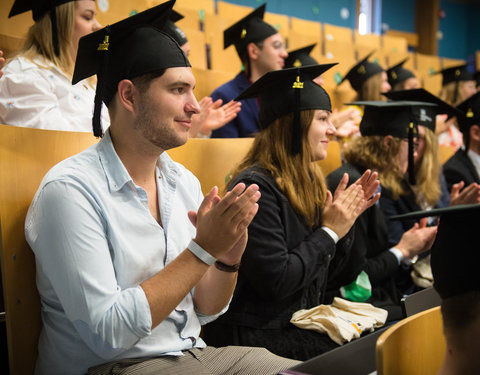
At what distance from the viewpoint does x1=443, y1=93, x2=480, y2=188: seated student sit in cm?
346

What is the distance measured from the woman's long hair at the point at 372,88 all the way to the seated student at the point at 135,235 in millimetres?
3210

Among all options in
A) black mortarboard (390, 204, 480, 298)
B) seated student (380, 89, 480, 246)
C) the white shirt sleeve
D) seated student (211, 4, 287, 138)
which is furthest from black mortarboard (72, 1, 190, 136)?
seated student (211, 4, 287, 138)

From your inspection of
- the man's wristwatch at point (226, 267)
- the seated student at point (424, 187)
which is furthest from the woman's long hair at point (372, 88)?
the man's wristwatch at point (226, 267)

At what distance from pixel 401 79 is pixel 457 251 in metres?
4.63

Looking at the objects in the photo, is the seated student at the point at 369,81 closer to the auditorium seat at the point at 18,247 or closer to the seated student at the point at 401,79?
the seated student at the point at 401,79

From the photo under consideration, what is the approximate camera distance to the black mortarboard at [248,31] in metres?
4.04

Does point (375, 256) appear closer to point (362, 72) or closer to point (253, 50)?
point (253, 50)

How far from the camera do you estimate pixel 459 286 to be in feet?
3.38

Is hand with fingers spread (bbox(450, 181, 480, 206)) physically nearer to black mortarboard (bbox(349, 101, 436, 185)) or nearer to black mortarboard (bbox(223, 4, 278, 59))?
black mortarboard (bbox(349, 101, 436, 185))

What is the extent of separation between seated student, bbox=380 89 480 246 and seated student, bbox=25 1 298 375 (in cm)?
146

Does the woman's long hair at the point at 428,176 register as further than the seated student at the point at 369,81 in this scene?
No

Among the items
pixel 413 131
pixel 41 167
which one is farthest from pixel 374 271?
pixel 41 167

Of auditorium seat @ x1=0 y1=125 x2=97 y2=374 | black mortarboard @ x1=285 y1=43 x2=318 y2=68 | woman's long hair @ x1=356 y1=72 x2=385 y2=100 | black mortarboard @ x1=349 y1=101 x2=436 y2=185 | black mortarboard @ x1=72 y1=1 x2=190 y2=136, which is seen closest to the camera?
auditorium seat @ x1=0 y1=125 x2=97 y2=374

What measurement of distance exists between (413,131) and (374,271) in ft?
2.77
